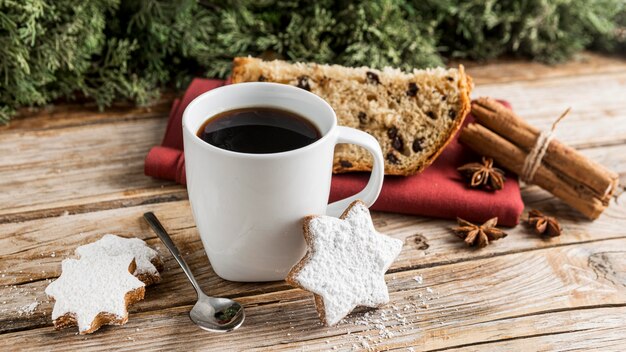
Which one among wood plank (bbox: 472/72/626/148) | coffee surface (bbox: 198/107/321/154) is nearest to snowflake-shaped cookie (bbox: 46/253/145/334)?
coffee surface (bbox: 198/107/321/154)

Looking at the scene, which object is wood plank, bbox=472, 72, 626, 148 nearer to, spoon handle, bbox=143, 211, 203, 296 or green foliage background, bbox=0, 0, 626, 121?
green foliage background, bbox=0, 0, 626, 121

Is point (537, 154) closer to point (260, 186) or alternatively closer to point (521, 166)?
point (521, 166)

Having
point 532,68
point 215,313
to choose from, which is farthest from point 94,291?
point 532,68

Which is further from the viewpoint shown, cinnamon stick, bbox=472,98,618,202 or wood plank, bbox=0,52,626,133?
wood plank, bbox=0,52,626,133

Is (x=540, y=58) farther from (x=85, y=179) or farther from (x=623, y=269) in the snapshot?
(x=85, y=179)

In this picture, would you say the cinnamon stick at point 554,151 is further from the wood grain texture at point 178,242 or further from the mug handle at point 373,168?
the mug handle at point 373,168

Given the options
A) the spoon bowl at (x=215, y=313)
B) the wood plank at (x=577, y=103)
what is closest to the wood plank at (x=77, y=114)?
the spoon bowl at (x=215, y=313)
